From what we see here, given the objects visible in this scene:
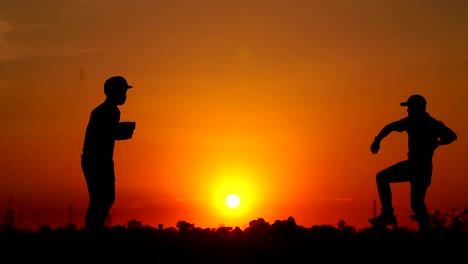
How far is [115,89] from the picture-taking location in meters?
14.4

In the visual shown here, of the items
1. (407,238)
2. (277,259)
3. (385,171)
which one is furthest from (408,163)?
(277,259)

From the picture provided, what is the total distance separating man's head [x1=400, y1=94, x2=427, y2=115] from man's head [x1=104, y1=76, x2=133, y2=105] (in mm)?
5477

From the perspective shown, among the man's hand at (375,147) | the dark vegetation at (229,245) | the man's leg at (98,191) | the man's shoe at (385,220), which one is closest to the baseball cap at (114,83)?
the man's leg at (98,191)

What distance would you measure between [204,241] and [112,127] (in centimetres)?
240

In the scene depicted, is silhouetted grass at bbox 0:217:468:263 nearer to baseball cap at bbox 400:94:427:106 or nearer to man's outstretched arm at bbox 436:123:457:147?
man's outstretched arm at bbox 436:123:457:147

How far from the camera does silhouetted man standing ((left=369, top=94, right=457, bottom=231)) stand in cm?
1630

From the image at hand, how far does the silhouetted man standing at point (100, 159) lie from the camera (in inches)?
549

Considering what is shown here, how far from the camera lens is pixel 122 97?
14.4 meters

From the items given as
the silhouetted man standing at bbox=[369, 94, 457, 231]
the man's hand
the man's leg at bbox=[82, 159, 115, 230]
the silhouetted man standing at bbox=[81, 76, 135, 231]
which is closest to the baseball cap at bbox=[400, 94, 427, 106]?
the silhouetted man standing at bbox=[369, 94, 457, 231]

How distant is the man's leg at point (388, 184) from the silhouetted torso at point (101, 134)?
5.49m

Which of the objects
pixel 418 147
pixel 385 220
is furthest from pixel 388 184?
pixel 418 147

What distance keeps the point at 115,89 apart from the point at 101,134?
82 cm

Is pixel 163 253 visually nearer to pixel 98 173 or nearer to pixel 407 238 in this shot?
pixel 98 173

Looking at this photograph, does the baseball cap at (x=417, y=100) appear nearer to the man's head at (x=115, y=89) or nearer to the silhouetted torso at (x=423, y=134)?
the silhouetted torso at (x=423, y=134)
